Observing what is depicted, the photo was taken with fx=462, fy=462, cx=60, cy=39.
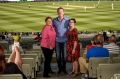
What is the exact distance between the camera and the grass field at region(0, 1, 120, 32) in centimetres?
2940

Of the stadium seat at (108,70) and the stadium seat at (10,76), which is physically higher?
the stadium seat at (10,76)

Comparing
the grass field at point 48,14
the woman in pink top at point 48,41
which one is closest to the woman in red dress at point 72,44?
the woman in pink top at point 48,41

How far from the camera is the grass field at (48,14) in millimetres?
29402

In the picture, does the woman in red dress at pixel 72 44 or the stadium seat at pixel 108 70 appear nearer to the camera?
the stadium seat at pixel 108 70

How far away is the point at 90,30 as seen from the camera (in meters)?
28.3

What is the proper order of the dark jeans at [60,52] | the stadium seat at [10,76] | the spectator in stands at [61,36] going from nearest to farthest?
the stadium seat at [10,76]
the spectator in stands at [61,36]
the dark jeans at [60,52]

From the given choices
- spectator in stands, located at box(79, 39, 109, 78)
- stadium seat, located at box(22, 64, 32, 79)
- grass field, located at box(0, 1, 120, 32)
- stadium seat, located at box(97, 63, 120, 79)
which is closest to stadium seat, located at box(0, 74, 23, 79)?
stadium seat, located at box(97, 63, 120, 79)

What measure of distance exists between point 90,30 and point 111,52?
53.2 ft

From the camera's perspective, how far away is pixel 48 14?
1298 inches

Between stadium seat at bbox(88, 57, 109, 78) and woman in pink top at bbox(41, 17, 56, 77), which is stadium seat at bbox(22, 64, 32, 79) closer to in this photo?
stadium seat at bbox(88, 57, 109, 78)

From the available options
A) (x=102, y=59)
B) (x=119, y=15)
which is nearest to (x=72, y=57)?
(x=102, y=59)

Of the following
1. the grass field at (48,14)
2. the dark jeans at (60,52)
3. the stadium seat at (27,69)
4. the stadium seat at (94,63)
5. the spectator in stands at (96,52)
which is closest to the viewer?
the stadium seat at (27,69)

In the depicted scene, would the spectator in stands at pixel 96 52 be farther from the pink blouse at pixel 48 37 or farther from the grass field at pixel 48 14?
the grass field at pixel 48 14

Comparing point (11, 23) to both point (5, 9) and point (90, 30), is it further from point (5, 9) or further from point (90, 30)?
point (90, 30)
